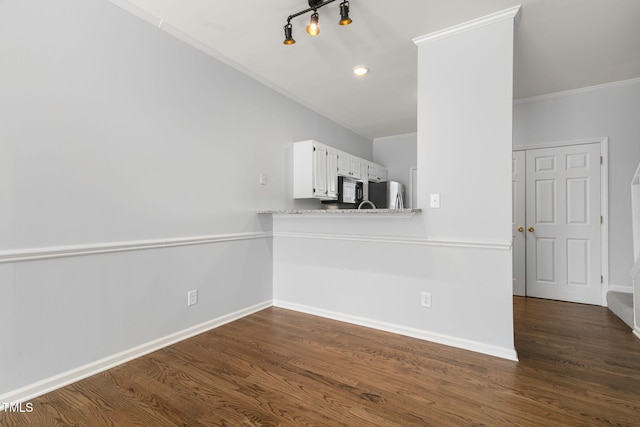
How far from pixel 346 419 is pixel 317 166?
109 inches

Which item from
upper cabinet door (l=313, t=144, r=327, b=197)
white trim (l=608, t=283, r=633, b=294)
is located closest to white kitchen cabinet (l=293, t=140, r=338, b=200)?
upper cabinet door (l=313, t=144, r=327, b=197)

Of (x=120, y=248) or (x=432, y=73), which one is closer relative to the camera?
(x=120, y=248)

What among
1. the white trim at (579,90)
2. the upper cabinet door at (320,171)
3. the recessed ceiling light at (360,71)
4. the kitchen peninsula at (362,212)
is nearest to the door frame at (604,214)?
the white trim at (579,90)

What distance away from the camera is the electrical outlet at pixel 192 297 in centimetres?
255

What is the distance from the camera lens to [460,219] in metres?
2.35

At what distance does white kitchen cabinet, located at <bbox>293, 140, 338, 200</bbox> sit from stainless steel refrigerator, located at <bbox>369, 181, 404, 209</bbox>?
131 cm

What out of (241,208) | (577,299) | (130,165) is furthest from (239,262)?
(577,299)

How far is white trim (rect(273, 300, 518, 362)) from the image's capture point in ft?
7.20

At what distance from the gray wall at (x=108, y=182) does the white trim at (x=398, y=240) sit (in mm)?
529

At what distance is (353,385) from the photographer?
1.83 metres

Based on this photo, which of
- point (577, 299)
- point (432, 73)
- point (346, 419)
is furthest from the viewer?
point (577, 299)

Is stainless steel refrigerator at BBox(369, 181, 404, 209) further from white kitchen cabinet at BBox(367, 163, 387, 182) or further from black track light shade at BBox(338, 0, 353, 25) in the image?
black track light shade at BBox(338, 0, 353, 25)

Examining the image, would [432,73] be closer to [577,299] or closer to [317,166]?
[317,166]

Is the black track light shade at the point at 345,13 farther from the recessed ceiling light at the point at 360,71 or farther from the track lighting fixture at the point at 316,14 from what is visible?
the recessed ceiling light at the point at 360,71
